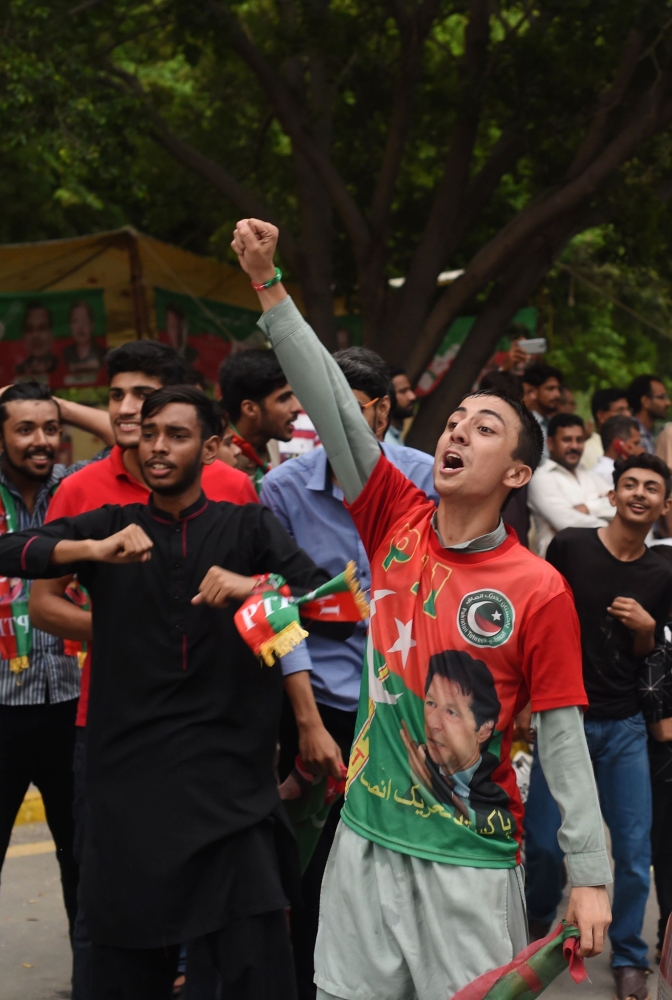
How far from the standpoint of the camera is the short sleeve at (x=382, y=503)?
120 inches

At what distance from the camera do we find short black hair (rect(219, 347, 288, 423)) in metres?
5.01

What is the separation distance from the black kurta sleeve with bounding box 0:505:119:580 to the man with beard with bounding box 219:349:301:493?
1622 mm

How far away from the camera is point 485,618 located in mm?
2809

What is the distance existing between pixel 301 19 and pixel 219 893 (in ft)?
A: 26.9

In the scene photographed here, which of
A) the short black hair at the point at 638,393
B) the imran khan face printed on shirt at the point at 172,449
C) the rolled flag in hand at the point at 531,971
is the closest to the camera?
the rolled flag in hand at the point at 531,971

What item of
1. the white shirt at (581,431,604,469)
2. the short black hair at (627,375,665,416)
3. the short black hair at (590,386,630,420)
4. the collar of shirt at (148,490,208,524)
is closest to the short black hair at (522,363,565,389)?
the short black hair at (590,386,630,420)

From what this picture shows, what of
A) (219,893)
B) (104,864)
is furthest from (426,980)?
(104,864)

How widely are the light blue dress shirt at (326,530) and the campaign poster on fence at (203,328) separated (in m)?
7.91

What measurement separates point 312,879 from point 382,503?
67.0 inches

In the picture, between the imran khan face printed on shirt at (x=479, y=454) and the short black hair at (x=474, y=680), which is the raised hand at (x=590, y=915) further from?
the imran khan face printed on shirt at (x=479, y=454)

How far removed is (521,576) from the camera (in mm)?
2832

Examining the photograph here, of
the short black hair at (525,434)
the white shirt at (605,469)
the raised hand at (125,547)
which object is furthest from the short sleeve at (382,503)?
the white shirt at (605,469)

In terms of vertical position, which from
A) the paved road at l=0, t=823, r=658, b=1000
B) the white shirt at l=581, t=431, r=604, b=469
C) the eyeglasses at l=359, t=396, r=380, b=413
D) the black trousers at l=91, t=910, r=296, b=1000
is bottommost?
the paved road at l=0, t=823, r=658, b=1000

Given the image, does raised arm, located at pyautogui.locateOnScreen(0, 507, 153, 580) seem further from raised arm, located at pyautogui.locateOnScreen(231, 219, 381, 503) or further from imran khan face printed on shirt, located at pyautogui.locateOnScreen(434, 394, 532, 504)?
imran khan face printed on shirt, located at pyautogui.locateOnScreen(434, 394, 532, 504)
